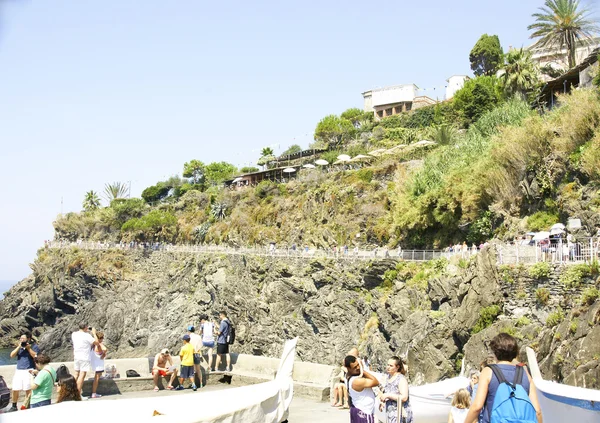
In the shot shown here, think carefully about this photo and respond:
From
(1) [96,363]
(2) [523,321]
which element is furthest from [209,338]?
(2) [523,321]

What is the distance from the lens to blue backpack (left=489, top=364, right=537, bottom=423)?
5.27 m

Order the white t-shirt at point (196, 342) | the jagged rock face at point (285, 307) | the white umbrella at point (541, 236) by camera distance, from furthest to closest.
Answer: the white umbrella at point (541, 236) → the jagged rock face at point (285, 307) → the white t-shirt at point (196, 342)

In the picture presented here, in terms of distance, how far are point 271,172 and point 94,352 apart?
69.5 m

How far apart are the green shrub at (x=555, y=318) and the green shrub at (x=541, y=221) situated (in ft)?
25.9

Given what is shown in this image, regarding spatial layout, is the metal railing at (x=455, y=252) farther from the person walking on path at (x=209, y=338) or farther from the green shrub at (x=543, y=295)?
the person walking on path at (x=209, y=338)

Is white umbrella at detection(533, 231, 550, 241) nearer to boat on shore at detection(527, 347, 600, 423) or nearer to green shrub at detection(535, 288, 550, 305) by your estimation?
green shrub at detection(535, 288, 550, 305)

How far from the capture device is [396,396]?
7.54 m

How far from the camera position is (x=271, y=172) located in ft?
266

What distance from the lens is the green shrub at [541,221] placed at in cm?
2720

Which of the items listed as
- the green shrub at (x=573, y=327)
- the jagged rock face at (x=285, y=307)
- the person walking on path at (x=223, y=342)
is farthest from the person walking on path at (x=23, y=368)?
the green shrub at (x=573, y=327)

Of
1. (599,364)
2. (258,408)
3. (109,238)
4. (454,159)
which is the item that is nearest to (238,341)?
(454,159)

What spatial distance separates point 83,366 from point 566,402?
8.24 meters

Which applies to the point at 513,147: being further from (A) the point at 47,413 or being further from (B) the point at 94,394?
(A) the point at 47,413

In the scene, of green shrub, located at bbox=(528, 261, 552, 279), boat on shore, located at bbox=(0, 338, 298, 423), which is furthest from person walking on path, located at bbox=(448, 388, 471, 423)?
green shrub, located at bbox=(528, 261, 552, 279)
